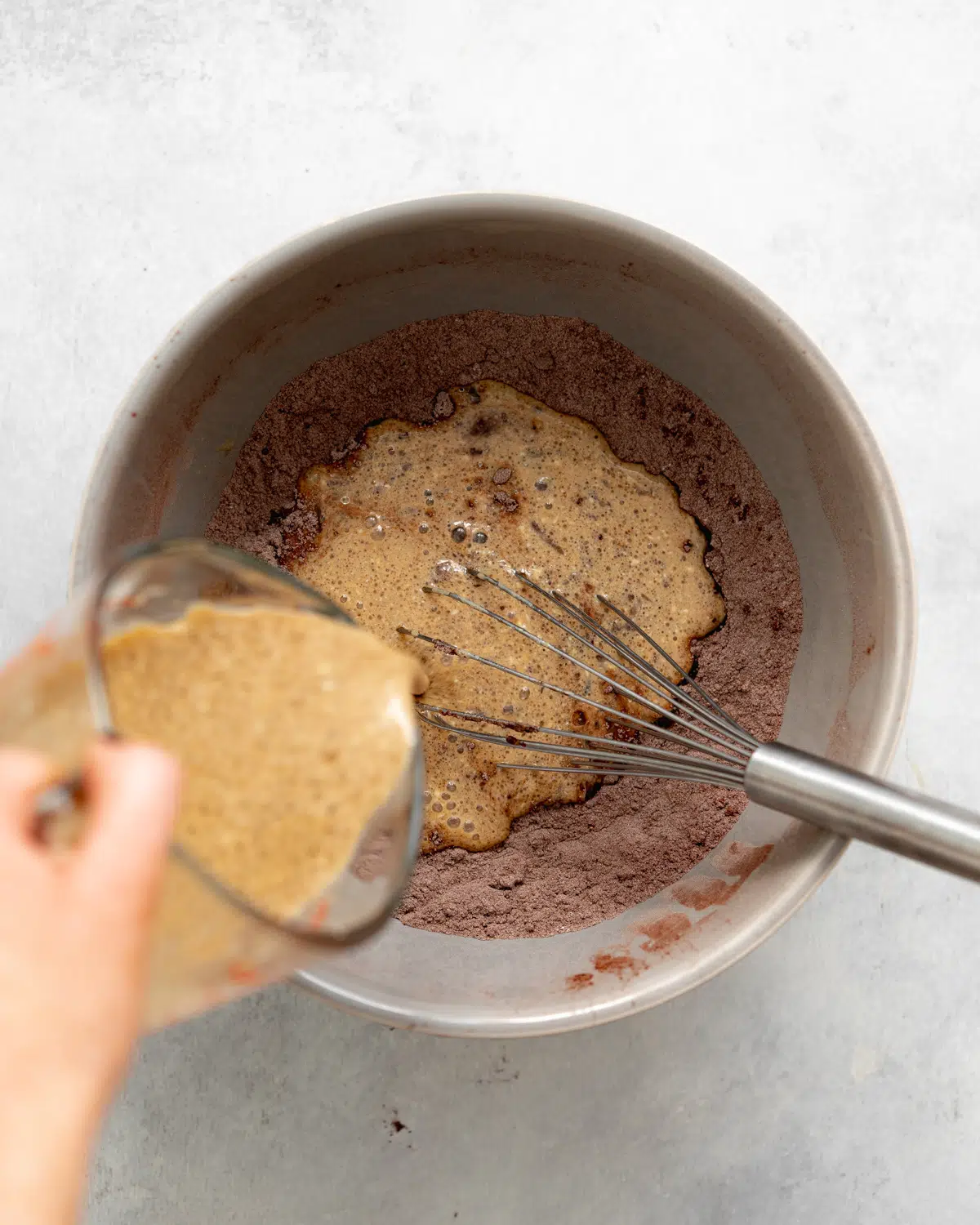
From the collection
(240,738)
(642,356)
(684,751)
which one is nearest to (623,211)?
(642,356)

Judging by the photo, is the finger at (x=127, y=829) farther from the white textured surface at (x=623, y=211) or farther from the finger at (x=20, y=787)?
the white textured surface at (x=623, y=211)

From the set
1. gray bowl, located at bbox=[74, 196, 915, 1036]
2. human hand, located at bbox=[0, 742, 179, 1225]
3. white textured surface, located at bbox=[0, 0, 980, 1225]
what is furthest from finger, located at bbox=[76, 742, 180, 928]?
white textured surface, located at bbox=[0, 0, 980, 1225]

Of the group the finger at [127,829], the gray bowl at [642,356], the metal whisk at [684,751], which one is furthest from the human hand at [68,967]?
the metal whisk at [684,751]

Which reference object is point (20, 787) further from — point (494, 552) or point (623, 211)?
point (623, 211)

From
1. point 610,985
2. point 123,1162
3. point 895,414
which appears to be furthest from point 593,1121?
point 895,414

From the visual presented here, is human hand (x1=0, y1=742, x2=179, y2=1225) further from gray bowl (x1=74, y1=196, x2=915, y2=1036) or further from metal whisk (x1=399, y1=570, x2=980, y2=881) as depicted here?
metal whisk (x1=399, y1=570, x2=980, y2=881)
